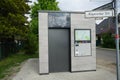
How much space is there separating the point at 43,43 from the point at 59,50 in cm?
98

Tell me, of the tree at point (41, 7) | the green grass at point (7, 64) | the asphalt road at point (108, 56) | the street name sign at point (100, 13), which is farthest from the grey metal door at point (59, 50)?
the tree at point (41, 7)

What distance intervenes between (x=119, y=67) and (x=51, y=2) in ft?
67.3

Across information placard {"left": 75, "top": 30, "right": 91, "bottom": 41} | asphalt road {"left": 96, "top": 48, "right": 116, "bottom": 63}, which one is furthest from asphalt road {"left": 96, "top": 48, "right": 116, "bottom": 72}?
information placard {"left": 75, "top": 30, "right": 91, "bottom": 41}

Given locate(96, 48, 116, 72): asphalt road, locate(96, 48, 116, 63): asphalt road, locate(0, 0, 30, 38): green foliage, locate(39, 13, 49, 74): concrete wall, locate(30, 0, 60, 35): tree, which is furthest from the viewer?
locate(30, 0, 60, 35): tree

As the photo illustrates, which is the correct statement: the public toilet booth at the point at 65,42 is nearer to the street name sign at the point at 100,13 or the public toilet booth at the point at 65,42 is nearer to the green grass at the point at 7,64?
the green grass at the point at 7,64

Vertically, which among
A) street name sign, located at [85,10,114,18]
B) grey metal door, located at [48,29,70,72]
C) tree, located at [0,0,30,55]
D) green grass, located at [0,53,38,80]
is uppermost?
tree, located at [0,0,30,55]

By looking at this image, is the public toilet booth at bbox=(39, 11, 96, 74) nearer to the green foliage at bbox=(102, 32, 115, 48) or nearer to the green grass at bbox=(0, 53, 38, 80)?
the green grass at bbox=(0, 53, 38, 80)

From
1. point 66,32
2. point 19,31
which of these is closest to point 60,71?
point 66,32

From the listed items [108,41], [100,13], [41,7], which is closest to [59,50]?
[100,13]

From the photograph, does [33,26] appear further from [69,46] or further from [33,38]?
[69,46]

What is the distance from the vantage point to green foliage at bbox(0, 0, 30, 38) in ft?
63.1

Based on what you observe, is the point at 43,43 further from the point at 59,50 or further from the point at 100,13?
the point at 100,13

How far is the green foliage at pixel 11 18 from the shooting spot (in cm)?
1923

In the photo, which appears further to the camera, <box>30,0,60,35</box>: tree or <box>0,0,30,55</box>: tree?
<box>30,0,60,35</box>: tree
